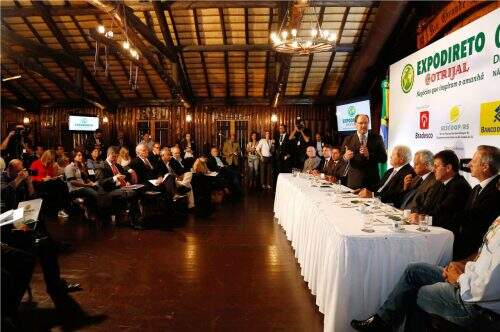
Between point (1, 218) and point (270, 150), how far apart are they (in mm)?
9060

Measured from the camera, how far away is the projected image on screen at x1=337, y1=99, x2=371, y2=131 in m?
9.19

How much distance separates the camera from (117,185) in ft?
20.5

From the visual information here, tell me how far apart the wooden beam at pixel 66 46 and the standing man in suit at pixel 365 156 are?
750 cm

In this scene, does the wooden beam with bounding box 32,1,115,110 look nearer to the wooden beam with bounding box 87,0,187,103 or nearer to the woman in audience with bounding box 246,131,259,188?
the wooden beam with bounding box 87,0,187,103

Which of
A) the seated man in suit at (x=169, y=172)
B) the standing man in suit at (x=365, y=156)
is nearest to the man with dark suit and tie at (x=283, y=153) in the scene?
the seated man in suit at (x=169, y=172)

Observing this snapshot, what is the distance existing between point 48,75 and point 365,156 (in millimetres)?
9502

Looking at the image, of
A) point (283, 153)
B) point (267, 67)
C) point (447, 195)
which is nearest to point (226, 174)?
point (283, 153)

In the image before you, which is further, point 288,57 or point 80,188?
point 288,57

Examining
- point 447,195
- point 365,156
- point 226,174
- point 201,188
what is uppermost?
point 365,156

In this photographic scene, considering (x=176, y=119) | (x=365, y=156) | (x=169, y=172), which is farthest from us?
(x=176, y=119)

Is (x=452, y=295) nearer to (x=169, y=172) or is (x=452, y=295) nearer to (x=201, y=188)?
(x=169, y=172)

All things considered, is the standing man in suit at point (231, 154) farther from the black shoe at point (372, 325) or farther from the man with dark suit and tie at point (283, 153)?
the black shoe at point (372, 325)

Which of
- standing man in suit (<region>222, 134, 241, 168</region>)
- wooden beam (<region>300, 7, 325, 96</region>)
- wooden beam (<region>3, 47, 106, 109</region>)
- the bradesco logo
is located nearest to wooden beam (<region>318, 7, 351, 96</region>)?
wooden beam (<region>300, 7, 325, 96</region>)

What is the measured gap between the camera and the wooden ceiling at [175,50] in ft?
27.3
